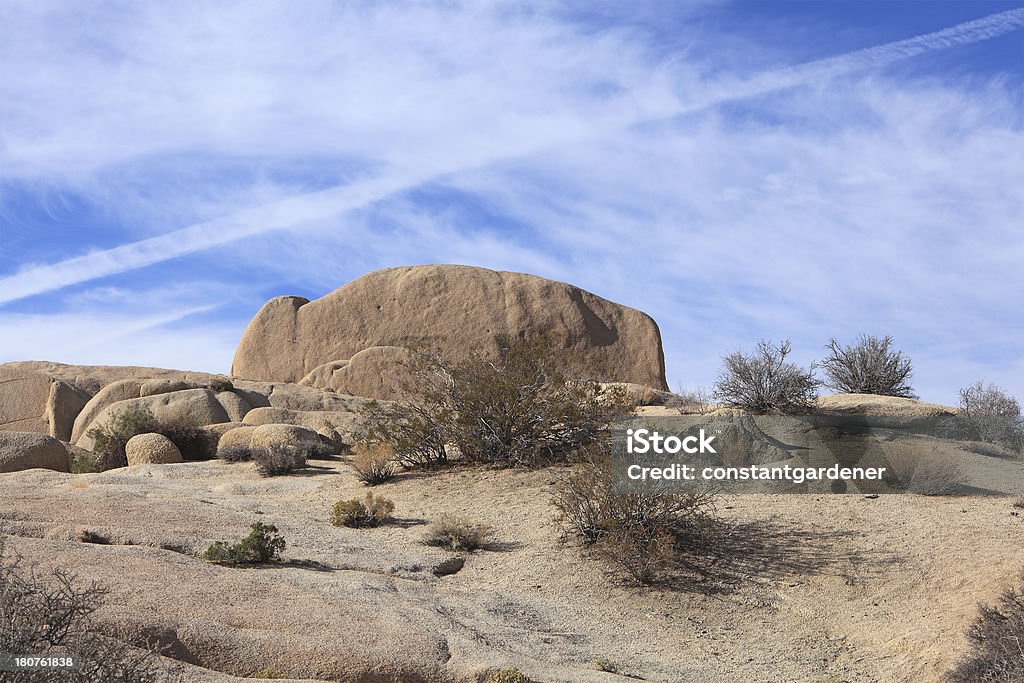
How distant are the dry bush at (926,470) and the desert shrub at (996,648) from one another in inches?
174

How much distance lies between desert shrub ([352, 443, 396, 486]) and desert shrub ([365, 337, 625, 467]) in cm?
17

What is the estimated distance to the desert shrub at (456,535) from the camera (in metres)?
11.2

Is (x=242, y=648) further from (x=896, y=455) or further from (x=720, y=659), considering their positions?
(x=896, y=455)

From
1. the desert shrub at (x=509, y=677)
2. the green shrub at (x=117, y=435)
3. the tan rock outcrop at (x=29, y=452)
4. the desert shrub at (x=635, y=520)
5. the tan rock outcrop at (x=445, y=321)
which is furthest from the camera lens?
the tan rock outcrop at (x=445, y=321)

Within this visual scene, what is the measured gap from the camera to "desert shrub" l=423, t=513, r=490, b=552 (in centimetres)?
1123

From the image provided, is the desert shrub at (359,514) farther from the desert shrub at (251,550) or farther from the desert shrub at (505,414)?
the desert shrub at (505,414)

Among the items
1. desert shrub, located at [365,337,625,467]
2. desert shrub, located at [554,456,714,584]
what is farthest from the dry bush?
desert shrub, located at [365,337,625,467]

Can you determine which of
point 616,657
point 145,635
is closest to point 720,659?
point 616,657

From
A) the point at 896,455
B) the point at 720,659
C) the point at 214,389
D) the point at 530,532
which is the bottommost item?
the point at 720,659

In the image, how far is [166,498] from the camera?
40.7ft

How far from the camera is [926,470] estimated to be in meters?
13.0

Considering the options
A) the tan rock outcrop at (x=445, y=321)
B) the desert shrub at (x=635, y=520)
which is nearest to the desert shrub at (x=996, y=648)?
the desert shrub at (x=635, y=520)

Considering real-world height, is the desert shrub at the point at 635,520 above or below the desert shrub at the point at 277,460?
below

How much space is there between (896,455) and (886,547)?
2896 mm
